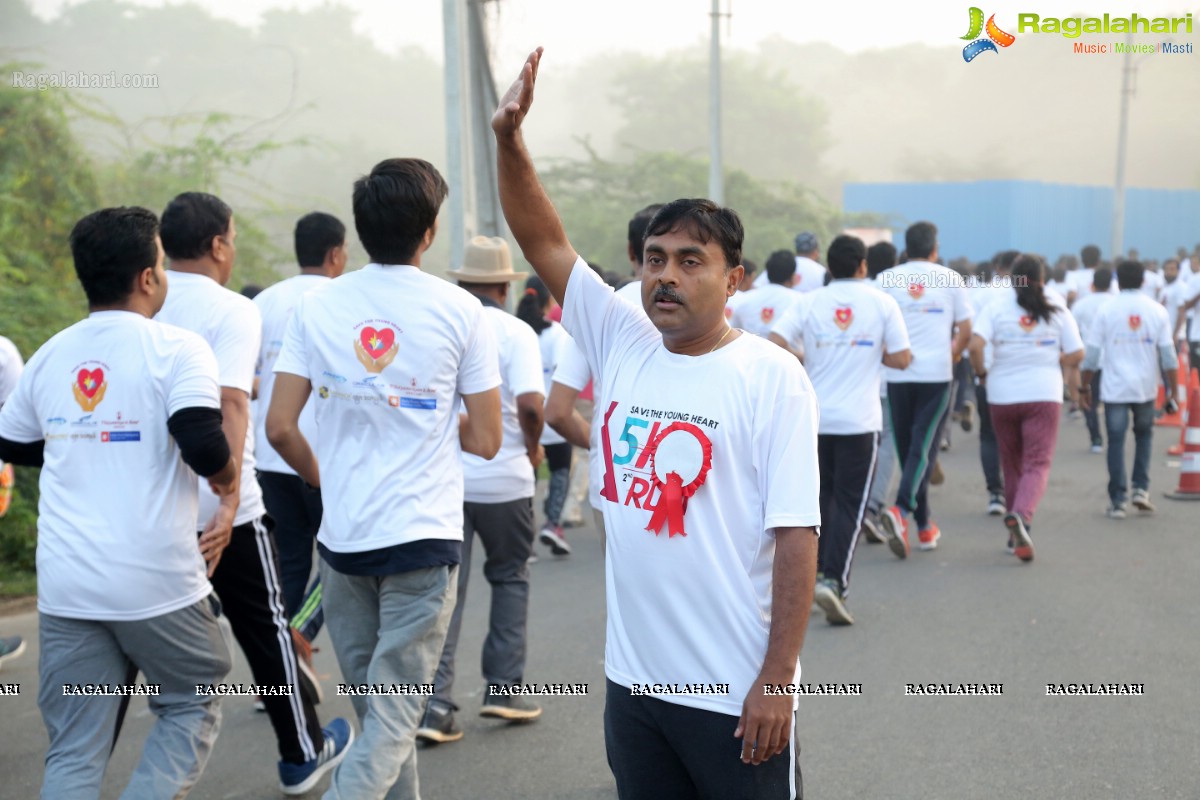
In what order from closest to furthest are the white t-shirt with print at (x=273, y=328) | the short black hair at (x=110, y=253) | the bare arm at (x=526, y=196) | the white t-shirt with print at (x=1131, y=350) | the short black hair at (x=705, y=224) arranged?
the short black hair at (x=705, y=224) → the bare arm at (x=526, y=196) → the short black hair at (x=110, y=253) → the white t-shirt with print at (x=273, y=328) → the white t-shirt with print at (x=1131, y=350)

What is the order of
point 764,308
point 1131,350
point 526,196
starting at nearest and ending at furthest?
point 526,196, point 1131,350, point 764,308

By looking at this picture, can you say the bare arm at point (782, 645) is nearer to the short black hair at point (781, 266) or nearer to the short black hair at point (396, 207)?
the short black hair at point (396, 207)

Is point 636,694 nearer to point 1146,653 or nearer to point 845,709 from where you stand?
point 845,709

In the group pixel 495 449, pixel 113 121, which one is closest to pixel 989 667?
pixel 495 449

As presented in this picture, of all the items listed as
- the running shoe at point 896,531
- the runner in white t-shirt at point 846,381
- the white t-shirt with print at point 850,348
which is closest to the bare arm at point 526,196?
the runner in white t-shirt at point 846,381

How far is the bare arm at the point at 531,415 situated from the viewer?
548 centimetres

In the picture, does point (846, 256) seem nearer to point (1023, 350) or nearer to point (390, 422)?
point (1023, 350)

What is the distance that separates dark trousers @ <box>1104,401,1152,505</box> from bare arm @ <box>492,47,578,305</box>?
8105 millimetres

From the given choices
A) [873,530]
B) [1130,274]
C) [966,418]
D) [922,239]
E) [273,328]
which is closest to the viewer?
[273,328]

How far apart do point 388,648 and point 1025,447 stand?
6182mm

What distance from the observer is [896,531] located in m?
8.70

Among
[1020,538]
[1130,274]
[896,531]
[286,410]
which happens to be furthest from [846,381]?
[1130,274]

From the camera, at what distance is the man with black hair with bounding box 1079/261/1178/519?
10.2 m

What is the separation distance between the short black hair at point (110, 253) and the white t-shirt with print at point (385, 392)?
0.53 metres
